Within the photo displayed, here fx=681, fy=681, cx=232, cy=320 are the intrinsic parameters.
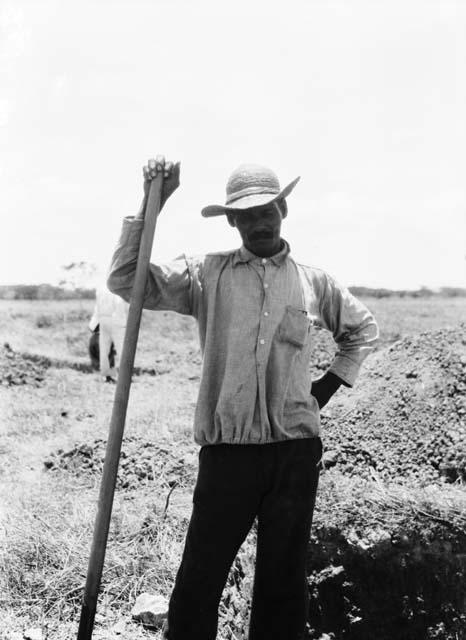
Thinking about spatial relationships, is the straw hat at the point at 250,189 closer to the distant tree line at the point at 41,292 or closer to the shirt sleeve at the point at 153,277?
the shirt sleeve at the point at 153,277

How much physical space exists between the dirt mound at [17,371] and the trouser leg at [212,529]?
7.85 metres

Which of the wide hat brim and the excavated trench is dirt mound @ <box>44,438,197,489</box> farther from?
the wide hat brim

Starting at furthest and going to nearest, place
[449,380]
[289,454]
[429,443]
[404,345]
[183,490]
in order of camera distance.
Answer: [404,345], [449,380], [429,443], [183,490], [289,454]

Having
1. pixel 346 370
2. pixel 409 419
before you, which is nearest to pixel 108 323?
pixel 409 419

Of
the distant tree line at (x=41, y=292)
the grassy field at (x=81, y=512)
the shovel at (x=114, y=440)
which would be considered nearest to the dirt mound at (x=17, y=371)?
the grassy field at (x=81, y=512)

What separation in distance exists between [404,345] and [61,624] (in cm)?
524

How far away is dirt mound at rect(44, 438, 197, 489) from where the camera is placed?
517cm

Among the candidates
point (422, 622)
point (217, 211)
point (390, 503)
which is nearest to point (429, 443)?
point (390, 503)

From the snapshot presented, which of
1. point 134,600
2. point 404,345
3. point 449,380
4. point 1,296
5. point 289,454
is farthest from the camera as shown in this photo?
point 1,296

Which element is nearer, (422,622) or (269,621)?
(269,621)

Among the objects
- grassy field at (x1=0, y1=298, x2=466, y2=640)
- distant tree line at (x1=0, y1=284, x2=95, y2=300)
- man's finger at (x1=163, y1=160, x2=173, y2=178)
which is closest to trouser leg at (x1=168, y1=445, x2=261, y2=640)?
grassy field at (x1=0, y1=298, x2=466, y2=640)

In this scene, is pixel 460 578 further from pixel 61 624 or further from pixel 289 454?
pixel 61 624

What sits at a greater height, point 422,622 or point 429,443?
point 429,443

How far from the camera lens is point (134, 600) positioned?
336 cm
